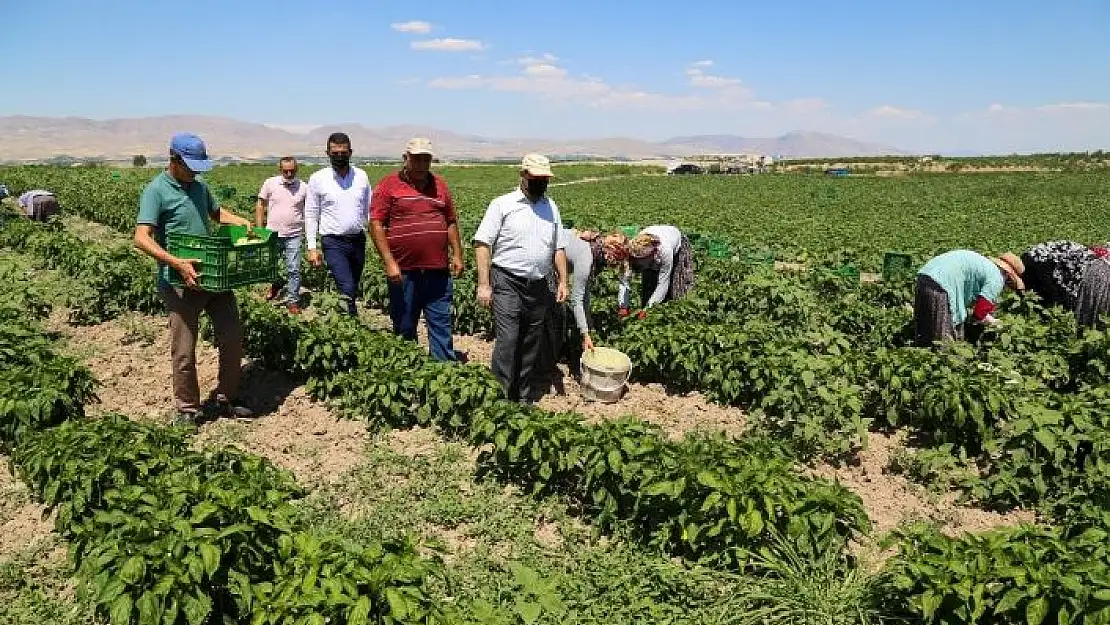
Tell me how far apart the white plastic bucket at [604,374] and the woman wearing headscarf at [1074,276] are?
381 centimetres

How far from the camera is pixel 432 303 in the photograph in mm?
5695

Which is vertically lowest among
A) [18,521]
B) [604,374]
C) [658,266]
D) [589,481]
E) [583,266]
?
[18,521]

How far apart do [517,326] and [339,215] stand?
2.05 metres

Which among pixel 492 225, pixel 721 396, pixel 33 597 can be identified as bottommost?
pixel 33 597

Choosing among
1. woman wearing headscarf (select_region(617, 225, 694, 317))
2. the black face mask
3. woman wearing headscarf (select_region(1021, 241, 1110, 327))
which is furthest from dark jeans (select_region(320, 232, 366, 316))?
woman wearing headscarf (select_region(1021, 241, 1110, 327))

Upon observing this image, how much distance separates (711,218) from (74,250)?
Answer: 14.9 m

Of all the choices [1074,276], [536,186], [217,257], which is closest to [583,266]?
[536,186]

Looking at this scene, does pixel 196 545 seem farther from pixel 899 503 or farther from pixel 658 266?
pixel 658 266

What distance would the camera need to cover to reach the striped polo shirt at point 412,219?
5328mm

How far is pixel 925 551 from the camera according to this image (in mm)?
2914

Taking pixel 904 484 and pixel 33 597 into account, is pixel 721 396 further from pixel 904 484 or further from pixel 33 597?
pixel 33 597

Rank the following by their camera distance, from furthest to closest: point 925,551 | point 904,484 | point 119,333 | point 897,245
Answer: point 897,245 < point 119,333 < point 904,484 < point 925,551

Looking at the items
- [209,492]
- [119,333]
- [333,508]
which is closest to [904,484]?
[333,508]

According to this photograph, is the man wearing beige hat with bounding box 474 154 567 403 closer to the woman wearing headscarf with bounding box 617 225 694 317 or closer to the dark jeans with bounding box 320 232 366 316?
the woman wearing headscarf with bounding box 617 225 694 317
